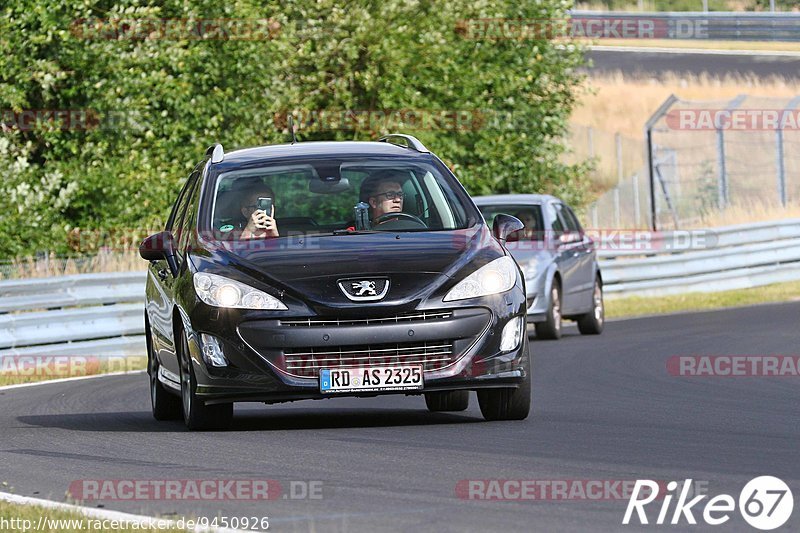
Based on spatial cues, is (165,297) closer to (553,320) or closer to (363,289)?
(363,289)

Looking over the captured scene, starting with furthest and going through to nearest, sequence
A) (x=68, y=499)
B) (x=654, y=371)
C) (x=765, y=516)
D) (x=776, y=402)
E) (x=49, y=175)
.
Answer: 1. (x=49, y=175)
2. (x=654, y=371)
3. (x=776, y=402)
4. (x=68, y=499)
5. (x=765, y=516)

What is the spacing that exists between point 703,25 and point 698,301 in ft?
121

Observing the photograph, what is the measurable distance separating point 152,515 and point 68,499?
791 mm

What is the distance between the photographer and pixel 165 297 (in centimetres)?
1130

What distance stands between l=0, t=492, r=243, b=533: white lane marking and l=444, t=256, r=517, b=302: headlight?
115 inches

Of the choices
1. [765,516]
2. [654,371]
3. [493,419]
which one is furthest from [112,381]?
[765,516]

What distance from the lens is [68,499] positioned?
25.9 feet

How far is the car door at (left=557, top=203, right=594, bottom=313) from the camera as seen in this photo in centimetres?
2080

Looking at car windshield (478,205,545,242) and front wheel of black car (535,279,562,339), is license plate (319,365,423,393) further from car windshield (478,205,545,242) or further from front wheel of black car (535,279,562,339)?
car windshield (478,205,545,242)

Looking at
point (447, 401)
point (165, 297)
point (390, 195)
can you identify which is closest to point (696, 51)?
point (447, 401)

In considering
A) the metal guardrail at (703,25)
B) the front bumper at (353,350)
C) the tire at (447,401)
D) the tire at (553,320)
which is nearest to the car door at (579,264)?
the tire at (553,320)

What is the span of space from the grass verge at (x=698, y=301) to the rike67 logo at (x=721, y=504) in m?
17.7

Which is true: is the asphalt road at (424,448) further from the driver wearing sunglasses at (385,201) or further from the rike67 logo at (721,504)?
the driver wearing sunglasses at (385,201)

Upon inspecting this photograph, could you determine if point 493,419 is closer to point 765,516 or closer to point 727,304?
point 765,516
